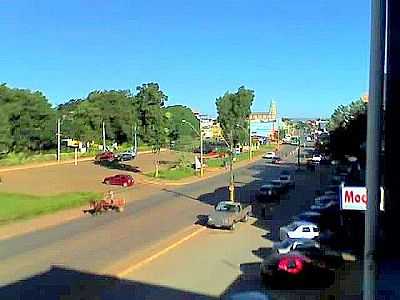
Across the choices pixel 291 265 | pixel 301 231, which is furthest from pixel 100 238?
pixel 291 265

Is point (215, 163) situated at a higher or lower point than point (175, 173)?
lower

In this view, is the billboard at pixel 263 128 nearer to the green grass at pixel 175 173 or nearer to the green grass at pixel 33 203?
the green grass at pixel 175 173

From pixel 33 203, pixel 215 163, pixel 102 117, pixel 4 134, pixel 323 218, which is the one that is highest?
pixel 102 117

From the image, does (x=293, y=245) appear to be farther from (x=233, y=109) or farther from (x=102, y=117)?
(x=102, y=117)

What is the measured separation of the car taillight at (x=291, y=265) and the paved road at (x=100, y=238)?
20.2ft

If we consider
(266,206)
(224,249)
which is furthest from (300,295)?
(266,206)

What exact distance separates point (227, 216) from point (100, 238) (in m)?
6.89

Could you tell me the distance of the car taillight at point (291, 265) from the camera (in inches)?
A: 714

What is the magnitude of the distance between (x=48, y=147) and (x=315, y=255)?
3154 inches

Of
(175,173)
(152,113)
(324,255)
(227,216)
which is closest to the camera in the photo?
(324,255)

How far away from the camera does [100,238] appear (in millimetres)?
28641

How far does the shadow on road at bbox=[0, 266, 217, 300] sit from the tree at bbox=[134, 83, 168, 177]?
45106 millimetres

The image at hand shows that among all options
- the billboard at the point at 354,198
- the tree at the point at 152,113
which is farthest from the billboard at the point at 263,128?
the billboard at the point at 354,198

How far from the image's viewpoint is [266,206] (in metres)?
41.5
